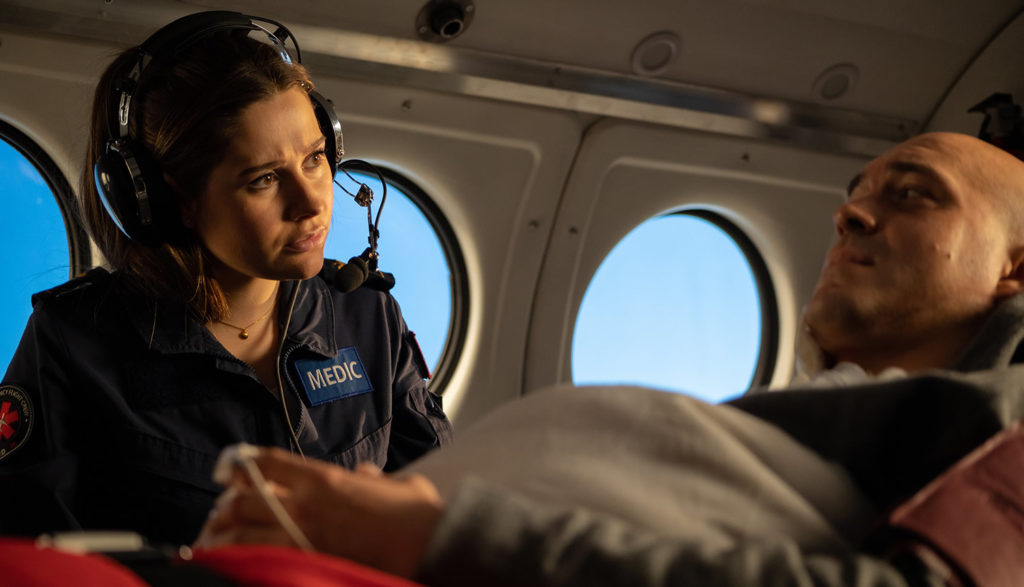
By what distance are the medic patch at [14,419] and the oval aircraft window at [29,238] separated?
105 centimetres

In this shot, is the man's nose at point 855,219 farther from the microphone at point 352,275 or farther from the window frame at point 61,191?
the window frame at point 61,191

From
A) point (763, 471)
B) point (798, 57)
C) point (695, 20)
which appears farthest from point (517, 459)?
point (798, 57)

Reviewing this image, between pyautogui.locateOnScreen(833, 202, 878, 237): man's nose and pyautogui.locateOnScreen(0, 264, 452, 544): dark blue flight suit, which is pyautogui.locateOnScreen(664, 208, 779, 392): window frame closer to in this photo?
pyautogui.locateOnScreen(833, 202, 878, 237): man's nose

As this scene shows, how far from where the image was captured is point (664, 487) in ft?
3.28

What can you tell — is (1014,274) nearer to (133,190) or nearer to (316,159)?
(316,159)

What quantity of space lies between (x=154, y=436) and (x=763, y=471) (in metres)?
1.26

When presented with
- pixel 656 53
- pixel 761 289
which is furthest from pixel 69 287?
pixel 761 289

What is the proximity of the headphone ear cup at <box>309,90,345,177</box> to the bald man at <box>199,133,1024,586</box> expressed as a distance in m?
1.06

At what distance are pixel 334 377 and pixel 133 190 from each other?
1.91 ft

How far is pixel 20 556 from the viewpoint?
0.69 metres

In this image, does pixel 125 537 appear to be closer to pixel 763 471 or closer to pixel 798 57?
pixel 763 471

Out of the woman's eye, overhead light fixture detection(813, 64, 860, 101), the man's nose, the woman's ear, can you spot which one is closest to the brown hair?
the woman's ear

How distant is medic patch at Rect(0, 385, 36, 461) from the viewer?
172 centimetres

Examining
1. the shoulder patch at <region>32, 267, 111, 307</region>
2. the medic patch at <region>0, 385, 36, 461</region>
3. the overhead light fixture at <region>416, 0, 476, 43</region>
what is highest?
the overhead light fixture at <region>416, 0, 476, 43</region>
